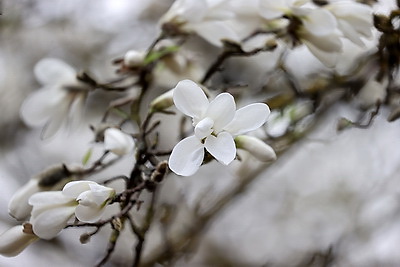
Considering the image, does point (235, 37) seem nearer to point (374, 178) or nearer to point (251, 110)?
point (251, 110)

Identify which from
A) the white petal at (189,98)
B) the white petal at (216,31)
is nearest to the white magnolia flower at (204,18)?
the white petal at (216,31)

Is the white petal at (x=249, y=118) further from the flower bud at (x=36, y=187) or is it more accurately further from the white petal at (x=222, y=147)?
the flower bud at (x=36, y=187)

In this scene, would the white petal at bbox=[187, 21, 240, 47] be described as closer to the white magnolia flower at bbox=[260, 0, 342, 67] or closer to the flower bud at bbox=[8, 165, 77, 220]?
the white magnolia flower at bbox=[260, 0, 342, 67]

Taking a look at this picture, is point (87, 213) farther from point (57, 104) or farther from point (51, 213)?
point (57, 104)

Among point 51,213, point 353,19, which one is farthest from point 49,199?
point 353,19

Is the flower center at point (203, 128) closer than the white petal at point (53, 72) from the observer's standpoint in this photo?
Yes

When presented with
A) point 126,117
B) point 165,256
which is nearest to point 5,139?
point 165,256
